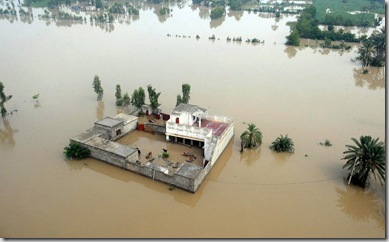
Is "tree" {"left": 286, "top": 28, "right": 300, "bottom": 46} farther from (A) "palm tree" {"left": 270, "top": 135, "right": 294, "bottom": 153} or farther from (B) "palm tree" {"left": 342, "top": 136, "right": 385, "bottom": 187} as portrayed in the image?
(B) "palm tree" {"left": 342, "top": 136, "right": 385, "bottom": 187}

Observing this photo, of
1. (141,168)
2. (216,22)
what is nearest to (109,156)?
(141,168)

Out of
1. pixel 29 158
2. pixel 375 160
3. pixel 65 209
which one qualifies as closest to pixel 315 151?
pixel 375 160

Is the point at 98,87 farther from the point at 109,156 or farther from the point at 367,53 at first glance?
the point at 367,53

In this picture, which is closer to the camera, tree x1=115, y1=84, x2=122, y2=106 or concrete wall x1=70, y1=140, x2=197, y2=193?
concrete wall x1=70, y1=140, x2=197, y2=193

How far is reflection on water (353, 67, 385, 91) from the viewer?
36.2m

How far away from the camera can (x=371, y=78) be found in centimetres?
3831

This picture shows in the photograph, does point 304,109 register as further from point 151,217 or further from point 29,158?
point 29,158

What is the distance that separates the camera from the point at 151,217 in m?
17.1

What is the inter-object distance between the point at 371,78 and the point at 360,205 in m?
25.0

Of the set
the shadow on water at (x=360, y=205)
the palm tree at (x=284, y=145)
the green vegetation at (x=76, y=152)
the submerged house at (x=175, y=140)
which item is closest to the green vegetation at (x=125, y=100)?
the submerged house at (x=175, y=140)

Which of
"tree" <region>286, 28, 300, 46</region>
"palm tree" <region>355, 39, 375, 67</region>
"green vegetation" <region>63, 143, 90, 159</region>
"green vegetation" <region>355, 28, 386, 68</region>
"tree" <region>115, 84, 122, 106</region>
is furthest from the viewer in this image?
"tree" <region>286, 28, 300, 46</region>

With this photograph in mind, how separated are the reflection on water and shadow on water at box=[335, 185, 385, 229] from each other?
66.4ft

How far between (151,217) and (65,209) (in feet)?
14.8

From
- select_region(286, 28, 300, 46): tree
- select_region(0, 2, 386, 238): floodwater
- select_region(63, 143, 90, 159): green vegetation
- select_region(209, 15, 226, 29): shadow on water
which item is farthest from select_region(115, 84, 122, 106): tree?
select_region(209, 15, 226, 29): shadow on water
